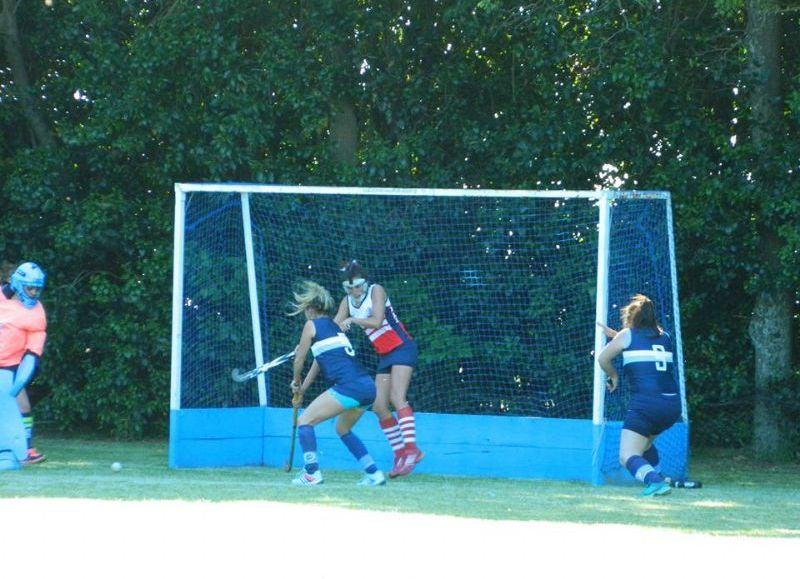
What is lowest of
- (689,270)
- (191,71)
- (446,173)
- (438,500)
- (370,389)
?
(438,500)

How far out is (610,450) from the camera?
38.7 ft

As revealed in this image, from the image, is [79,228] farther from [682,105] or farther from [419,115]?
[682,105]

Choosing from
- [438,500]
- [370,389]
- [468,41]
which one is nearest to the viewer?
[438,500]

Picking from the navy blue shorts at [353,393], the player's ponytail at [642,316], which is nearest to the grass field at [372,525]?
the navy blue shorts at [353,393]

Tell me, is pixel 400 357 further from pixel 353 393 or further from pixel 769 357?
pixel 769 357

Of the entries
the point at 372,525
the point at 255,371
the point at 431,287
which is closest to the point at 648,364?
the point at 372,525

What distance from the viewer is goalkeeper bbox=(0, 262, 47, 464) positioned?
12.3m

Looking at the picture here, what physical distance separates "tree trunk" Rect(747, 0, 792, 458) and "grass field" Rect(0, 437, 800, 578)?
253cm

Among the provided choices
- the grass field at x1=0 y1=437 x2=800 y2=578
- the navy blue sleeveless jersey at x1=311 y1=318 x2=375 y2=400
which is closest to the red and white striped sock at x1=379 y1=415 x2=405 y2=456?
the grass field at x1=0 y1=437 x2=800 y2=578

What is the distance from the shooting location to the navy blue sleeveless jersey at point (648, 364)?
422 inches

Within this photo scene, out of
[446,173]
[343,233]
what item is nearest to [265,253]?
[343,233]

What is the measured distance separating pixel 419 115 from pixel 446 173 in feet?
3.25

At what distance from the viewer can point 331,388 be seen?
11086mm

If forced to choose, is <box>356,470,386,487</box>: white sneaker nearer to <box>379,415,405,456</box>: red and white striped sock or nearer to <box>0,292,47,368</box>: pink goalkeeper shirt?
<box>379,415,405,456</box>: red and white striped sock
